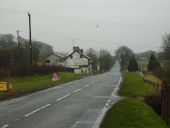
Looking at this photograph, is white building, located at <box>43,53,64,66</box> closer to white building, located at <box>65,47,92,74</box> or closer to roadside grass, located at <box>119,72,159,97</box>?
white building, located at <box>65,47,92,74</box>

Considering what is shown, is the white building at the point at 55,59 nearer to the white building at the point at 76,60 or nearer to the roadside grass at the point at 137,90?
the white building at the point at 76,60

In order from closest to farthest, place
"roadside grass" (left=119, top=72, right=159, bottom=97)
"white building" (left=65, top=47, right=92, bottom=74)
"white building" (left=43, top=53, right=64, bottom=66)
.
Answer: "roadside grass" (left=119, top=72, right=159, bottom=97)
"white building" (left=65, top=47, right=92, bottom=74)
"white building" (left=43, top=53, right=64, bottom=66)

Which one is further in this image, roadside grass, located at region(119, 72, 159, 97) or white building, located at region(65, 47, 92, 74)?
white building, located at region(65, 47, 92, 74)

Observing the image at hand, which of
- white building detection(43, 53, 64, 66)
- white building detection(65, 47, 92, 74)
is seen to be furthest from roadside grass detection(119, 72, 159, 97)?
white building detection(43, 53, 64, 66)

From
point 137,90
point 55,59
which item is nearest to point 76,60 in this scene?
point 55,59

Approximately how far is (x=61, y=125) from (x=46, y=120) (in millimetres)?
1503

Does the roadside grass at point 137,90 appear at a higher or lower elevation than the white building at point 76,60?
lower

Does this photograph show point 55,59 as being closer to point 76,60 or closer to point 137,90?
point 76,60

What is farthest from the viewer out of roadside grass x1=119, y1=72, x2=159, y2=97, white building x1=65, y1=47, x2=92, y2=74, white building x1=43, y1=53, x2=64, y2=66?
white building x1=43, y1=53, x2=64, y2=66

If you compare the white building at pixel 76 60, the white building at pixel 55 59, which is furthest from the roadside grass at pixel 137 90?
the white building at pixel 55 59

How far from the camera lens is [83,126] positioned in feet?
46.8

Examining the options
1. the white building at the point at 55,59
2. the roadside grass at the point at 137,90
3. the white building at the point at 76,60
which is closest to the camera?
the roadside grass at the point at 137,90

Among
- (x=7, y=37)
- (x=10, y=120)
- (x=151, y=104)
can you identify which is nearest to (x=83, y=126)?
(x=10, y=120)

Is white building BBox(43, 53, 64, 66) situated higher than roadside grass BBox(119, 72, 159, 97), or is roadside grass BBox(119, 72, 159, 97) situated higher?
white building BBox(43, 53, 64, 66)
